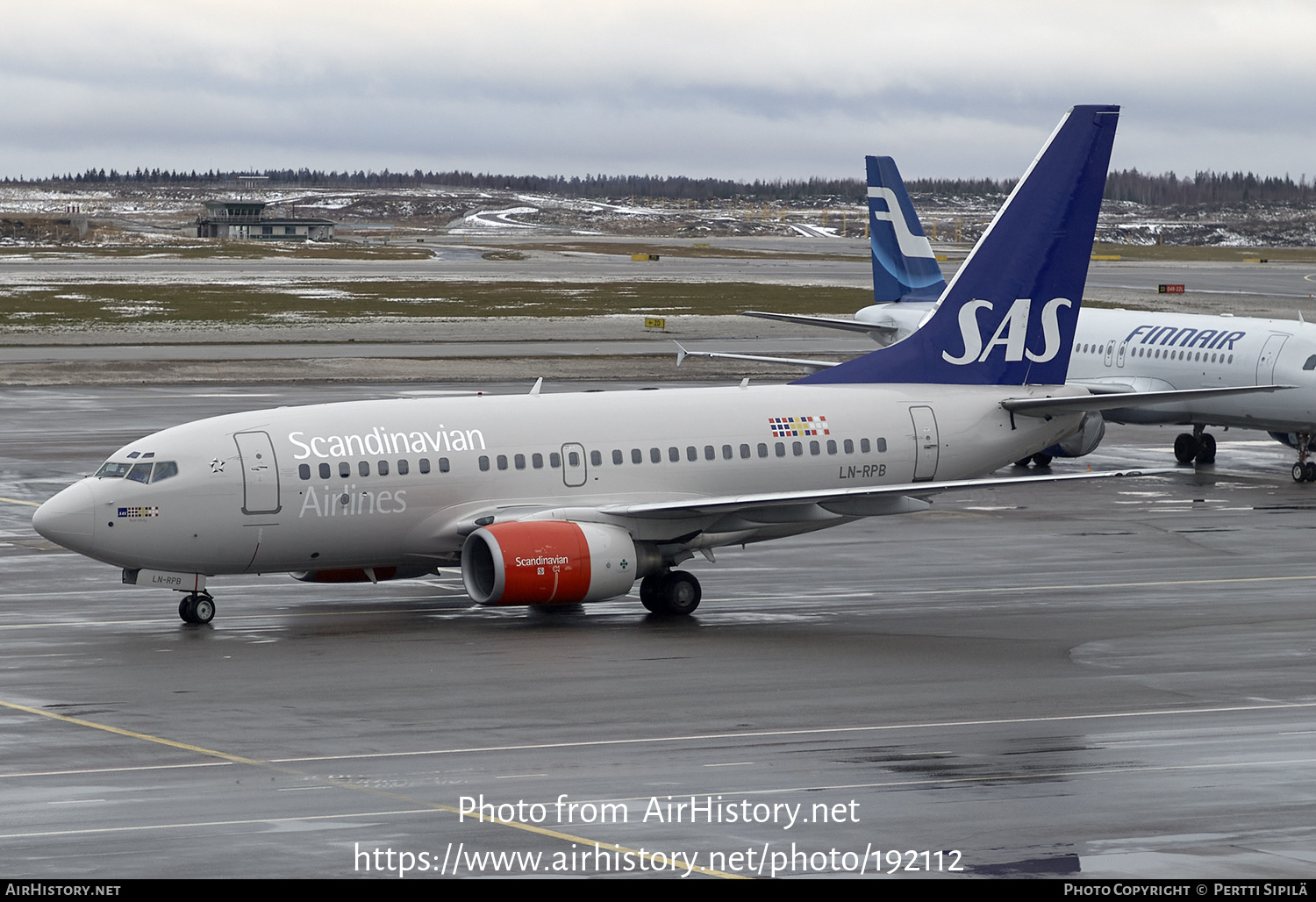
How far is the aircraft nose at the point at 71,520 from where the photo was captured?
2948cm

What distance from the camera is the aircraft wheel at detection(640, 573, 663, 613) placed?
105 ft

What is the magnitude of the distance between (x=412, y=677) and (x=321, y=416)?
22.5ft

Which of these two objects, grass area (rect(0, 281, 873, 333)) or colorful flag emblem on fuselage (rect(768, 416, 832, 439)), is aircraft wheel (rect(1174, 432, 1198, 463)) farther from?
grass area (rect(0, 281, 873, 333))

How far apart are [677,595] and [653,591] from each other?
46 centimetres

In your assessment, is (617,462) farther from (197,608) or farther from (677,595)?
(197,608)

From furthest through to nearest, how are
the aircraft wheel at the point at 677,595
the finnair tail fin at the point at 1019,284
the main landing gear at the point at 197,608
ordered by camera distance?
1. the finnair tail fin at the point at 1019,284
2. the aircraft wheel at the point at 677,595
3. the main landing gear at the point at 197,608

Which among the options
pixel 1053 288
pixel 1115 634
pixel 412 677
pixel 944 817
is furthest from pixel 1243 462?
pixel 944 817

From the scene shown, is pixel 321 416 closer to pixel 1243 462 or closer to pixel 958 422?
pixel 958 422

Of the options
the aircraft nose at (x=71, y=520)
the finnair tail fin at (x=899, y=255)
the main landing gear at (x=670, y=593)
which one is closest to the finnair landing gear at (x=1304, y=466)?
the finnair tail fin at (x=899, y=255)

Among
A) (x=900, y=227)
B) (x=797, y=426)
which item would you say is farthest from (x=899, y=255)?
(x=797, y=426)

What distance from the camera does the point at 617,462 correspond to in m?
32.4

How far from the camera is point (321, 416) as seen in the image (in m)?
31.5

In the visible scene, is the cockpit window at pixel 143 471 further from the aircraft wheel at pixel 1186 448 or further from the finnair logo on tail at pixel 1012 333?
the aircraft wheel at pixel 1186 448

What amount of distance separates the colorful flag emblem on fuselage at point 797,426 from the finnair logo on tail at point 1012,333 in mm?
3498
